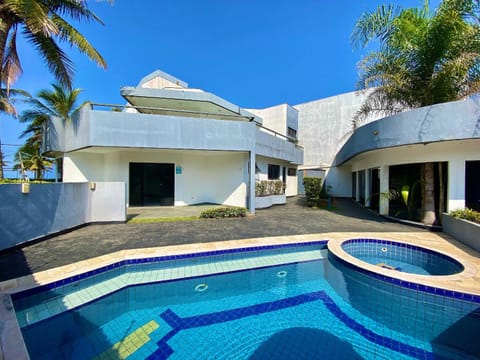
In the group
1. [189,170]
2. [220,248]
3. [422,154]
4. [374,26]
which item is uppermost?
[374,26]

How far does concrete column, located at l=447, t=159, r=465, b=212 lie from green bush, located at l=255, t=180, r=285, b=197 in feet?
28.7

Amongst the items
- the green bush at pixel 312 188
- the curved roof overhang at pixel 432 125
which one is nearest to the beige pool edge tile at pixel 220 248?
the curved roof overhang at pixel 432 125

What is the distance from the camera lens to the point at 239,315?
14.0 feet

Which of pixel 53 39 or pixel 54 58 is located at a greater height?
pixel 53 39

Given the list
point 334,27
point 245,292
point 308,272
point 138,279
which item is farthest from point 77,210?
point 334,27

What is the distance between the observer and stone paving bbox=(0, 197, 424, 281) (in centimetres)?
539

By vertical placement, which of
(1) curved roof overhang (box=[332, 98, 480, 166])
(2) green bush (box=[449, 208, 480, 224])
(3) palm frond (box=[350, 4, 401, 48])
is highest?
(3) palm frond (box=[350, 4, 401, 48])

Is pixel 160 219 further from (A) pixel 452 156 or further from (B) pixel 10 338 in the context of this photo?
(A) pixel 452 156

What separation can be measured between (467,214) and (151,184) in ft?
48.3

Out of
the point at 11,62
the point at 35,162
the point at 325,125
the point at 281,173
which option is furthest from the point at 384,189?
the point at 35,162

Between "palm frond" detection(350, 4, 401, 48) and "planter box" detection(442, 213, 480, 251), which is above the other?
"palm frond" detection(350, 4, 401, 48)

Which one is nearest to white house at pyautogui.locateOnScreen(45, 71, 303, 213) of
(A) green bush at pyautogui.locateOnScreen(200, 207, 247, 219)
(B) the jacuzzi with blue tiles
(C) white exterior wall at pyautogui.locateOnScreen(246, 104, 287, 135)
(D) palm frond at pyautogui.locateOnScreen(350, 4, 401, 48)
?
(A) green bush at pyautogui.locateOnScreen(200, 207, 247, 219)

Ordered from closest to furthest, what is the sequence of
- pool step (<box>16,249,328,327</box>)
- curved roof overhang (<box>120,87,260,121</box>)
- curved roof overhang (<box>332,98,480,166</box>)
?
pool step (<box>16,249,328,327</box>), curved roof overhang (<box>332,98,480,166</box>), curved roof overhang (<box>120,87,260,121</box>)

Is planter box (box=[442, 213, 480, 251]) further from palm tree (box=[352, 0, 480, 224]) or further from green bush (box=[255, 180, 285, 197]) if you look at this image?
green bush (box=[255, 180, 285, 197])
